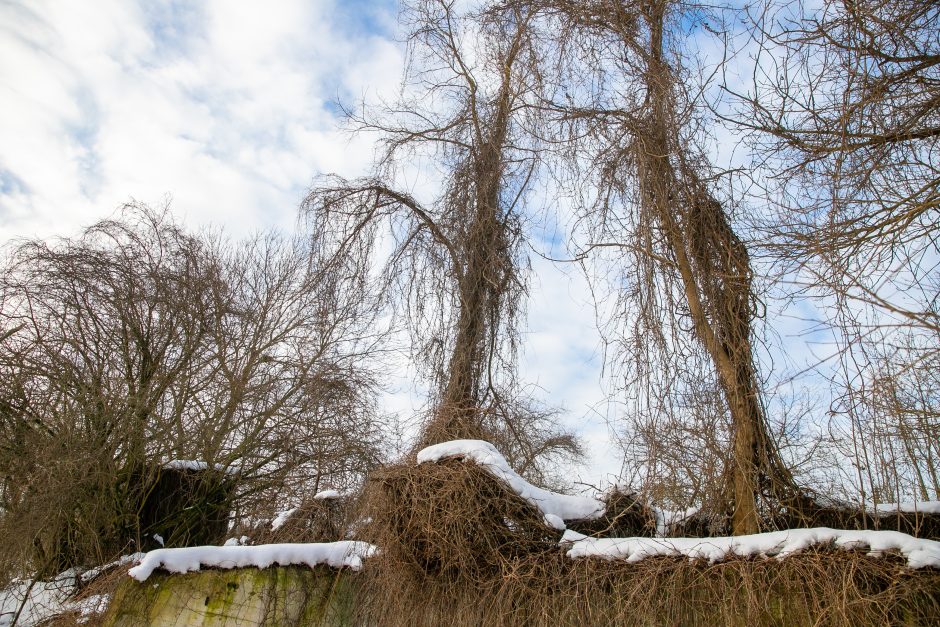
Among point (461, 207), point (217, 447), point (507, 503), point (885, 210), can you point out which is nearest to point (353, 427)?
point (217, 447)

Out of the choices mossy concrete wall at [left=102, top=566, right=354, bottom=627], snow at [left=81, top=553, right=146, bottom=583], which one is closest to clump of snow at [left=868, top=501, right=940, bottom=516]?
mossy concrete wall at [left=102, top=566, right=354, bottom=627]

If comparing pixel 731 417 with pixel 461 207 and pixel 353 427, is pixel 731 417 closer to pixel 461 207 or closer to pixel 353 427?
pixel 461 207

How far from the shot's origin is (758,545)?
4.09 metres

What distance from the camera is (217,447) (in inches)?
461

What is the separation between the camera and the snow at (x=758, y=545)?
363cm

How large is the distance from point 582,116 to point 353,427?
8230mm

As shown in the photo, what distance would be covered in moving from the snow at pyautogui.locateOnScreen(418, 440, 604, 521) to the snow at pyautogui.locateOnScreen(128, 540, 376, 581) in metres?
1.98

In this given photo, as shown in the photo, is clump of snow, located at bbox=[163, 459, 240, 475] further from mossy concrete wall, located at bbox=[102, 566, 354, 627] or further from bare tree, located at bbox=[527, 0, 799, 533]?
bare tree, located at bbox=[527, 0, 799, 533]

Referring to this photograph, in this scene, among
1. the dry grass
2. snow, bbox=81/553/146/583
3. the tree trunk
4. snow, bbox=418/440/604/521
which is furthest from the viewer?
snow, bbox=81/553/146/583

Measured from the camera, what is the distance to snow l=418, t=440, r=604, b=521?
17.2 feet

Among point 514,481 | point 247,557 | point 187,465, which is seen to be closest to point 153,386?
point 187,465

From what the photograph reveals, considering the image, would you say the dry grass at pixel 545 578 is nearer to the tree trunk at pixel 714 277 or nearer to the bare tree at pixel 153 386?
the tree trunk at pixel 714 277

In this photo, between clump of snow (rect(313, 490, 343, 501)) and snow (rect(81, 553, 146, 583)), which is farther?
clump of snow (rect(313, 490, 343, 501))

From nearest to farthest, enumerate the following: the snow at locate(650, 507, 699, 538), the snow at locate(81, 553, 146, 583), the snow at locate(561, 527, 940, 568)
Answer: the snow at locate(561, 527, 940, 568)
the snow at locate(650, 507, 699, 538)
the snow at locate(81, 553, 146, 583)
